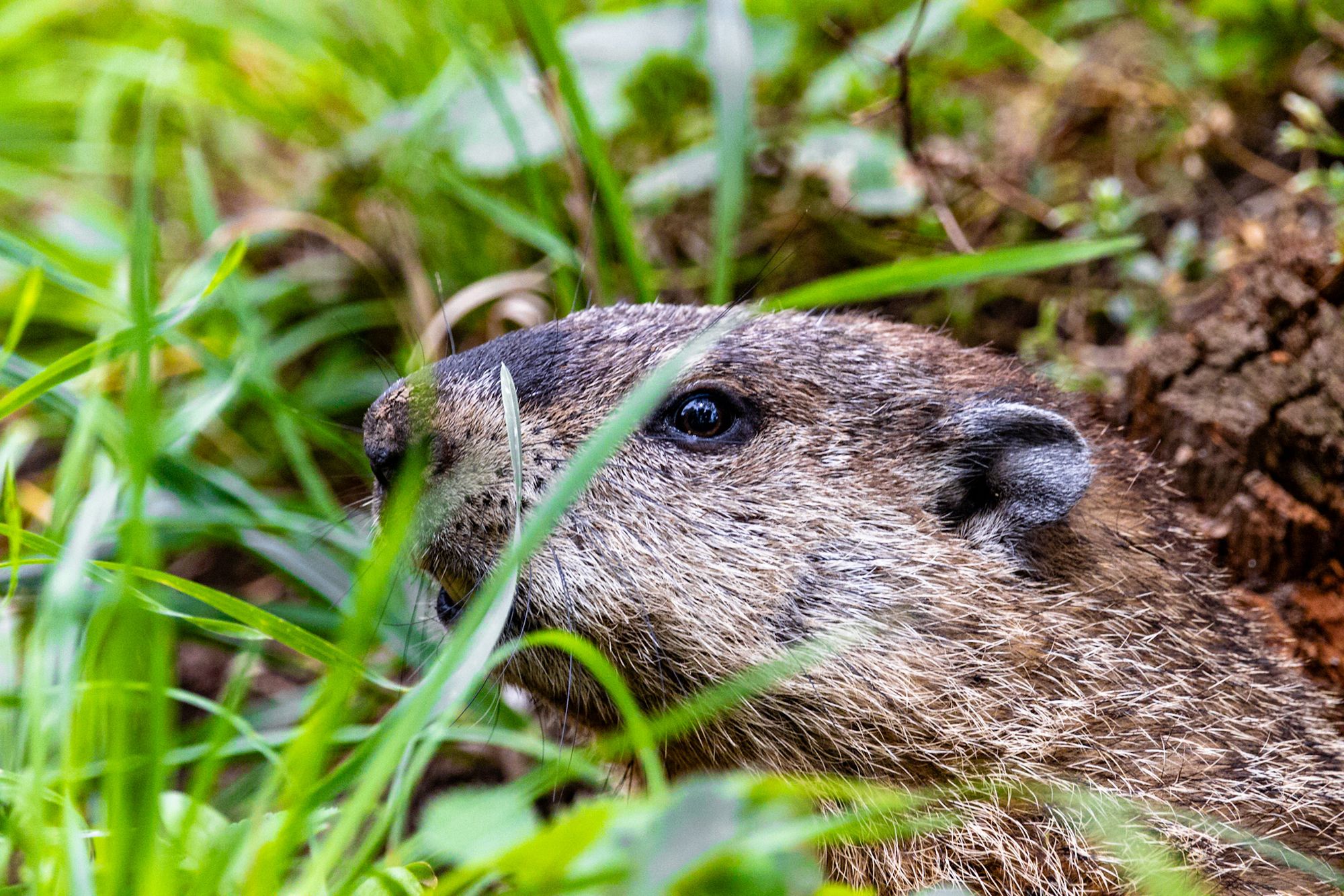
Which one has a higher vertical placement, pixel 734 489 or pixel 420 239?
pixel 420 239

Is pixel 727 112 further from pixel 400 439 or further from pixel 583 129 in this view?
pixel 400 439

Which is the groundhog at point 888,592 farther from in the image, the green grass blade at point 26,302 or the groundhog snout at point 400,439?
the green grass blade at point 26,302

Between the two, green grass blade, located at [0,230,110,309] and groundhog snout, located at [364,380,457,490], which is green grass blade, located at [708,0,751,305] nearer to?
groundhog snout, located at [364,380,457,490]

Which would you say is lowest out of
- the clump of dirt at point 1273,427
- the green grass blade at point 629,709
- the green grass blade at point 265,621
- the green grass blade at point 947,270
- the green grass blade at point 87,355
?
the clump of dirt at point 1273,427

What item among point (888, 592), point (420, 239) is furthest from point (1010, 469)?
point (420, 239)

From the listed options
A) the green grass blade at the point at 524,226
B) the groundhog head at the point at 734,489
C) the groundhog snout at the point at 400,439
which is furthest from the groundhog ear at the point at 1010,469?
the green grass blade at the point at 524,226

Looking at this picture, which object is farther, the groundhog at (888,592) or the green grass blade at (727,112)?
the green grass blade at (727,112)

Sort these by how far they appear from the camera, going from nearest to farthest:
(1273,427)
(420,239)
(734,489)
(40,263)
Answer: (734,489) < (40,263) < (1273,427) < (420,239)

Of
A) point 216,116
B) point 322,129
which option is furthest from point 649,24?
point 216,116

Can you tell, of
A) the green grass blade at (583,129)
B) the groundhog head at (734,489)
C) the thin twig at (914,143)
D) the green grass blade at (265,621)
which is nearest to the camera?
the green grass blade at (265,621)
